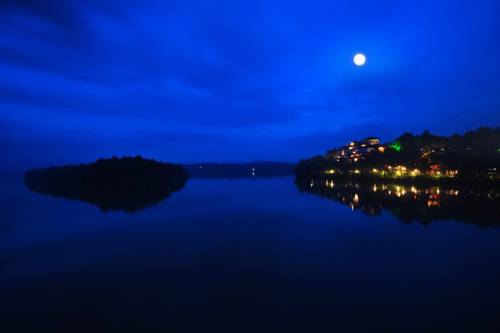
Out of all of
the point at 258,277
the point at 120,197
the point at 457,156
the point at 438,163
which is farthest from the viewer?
the point at 438,163

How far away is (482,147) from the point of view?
168ft

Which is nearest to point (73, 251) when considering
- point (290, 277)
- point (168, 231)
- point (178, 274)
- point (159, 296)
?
point (168, 231)

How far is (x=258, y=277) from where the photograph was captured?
1023cm

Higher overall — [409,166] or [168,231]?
[409,166]

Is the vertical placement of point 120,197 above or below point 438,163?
below

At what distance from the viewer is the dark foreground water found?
7281mm

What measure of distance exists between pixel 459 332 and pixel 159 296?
→ 7.82 metres

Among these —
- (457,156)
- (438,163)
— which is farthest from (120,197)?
(457,156)

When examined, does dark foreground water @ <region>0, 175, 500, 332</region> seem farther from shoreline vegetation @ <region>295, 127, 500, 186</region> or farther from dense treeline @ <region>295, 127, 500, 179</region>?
dense treeline @ <region>295, 127, 500, 179</region>

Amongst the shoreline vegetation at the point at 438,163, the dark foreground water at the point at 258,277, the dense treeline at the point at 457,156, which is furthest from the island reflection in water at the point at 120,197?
the dense treeline at the point at 457,156

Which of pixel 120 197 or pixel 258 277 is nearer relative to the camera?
pixel 258 277

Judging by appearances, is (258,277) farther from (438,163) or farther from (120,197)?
(438,163)

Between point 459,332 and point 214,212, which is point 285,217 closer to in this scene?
point 214,212

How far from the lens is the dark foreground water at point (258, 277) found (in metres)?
7.28
